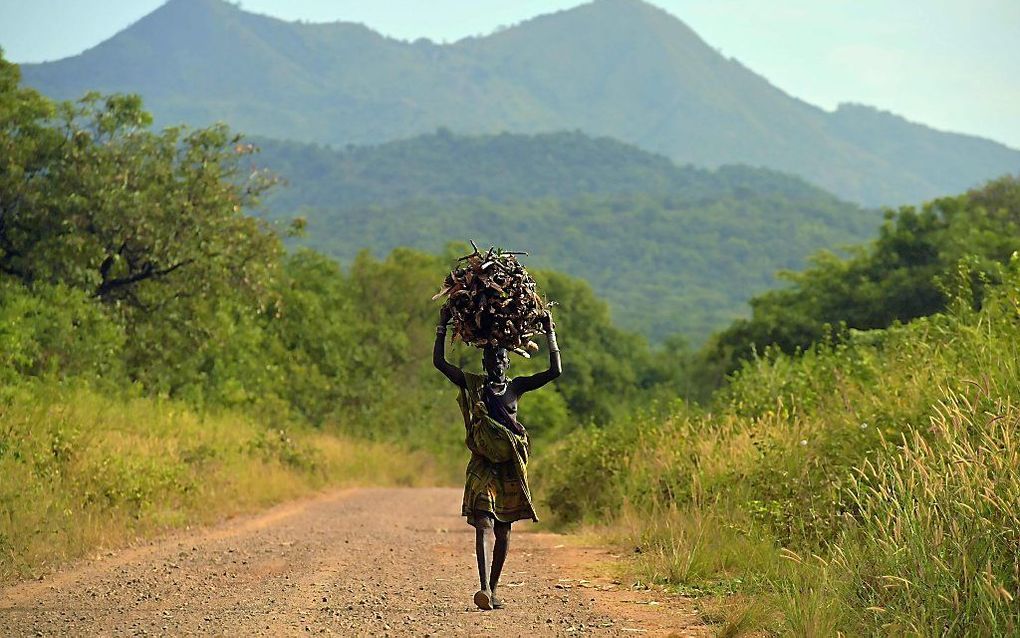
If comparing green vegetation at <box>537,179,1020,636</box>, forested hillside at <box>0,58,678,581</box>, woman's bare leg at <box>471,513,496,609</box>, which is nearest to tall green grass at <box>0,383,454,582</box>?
forested hillside at <box>0,58,678,581</box>

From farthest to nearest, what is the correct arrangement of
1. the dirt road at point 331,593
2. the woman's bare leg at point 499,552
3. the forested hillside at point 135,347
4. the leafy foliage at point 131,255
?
the leafy foliage at point 131,255 → the forested hillside at point 135,347 → the woman's bare leg at point 499,552 → the dirt road at point 331,593

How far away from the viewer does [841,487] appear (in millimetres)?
10180

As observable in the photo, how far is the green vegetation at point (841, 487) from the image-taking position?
22.0 ft

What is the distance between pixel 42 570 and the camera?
11.1 meters

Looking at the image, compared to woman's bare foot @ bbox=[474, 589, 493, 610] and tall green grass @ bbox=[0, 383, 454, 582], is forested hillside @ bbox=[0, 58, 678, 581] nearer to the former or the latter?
tall green grass @ bbox=[0, 383, 454, 582]

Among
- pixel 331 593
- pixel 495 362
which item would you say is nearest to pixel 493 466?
pixel 495 362

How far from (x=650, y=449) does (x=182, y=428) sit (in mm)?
10366

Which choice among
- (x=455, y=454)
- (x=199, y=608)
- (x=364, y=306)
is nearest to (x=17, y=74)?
(x=199, y=608)

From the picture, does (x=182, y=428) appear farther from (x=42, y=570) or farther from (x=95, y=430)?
(x=42, y=570)

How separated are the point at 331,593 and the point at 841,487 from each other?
463 centimetres

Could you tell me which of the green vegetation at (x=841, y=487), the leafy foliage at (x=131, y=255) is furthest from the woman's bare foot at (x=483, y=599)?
the leafy foliage at (x=131, y=255)

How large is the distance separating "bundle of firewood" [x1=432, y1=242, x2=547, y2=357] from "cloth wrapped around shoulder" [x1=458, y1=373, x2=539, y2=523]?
0.38 meters

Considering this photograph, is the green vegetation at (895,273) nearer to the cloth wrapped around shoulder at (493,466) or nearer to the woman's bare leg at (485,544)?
the cloth wrapped around shoulder at (493,466)

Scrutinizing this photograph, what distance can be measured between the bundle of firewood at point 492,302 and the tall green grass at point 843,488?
2.73m
